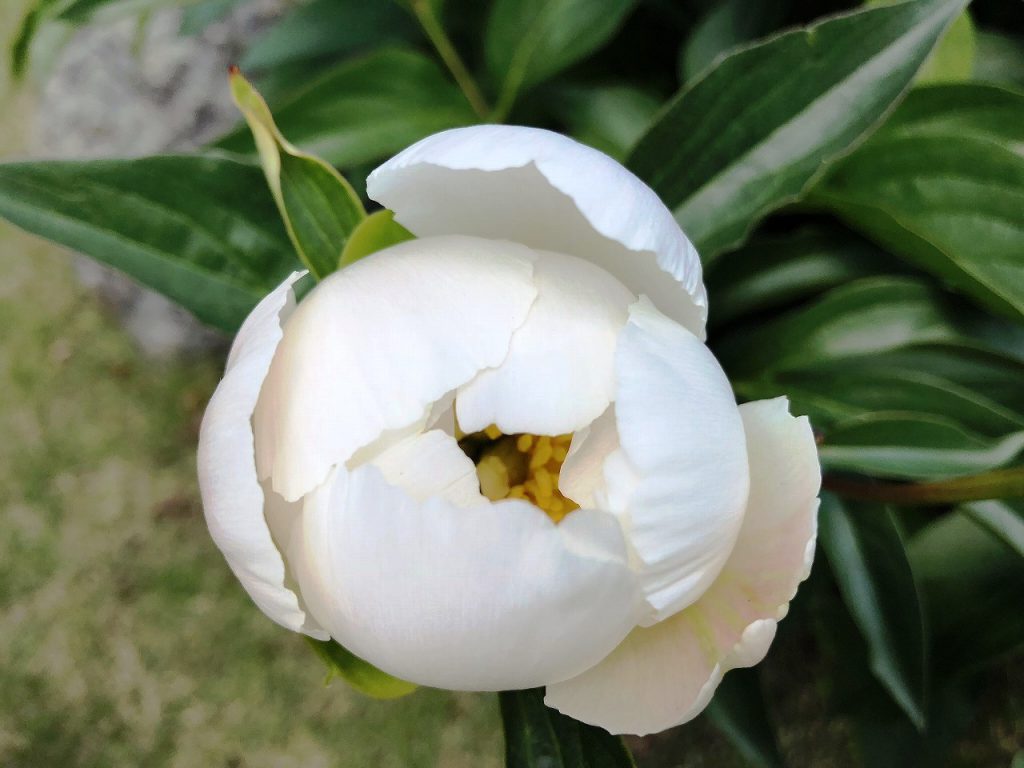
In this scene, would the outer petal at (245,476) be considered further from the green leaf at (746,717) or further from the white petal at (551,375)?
the green leaf at (746,717)

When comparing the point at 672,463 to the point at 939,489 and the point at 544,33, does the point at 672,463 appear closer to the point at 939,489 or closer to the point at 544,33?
the point at 939,489

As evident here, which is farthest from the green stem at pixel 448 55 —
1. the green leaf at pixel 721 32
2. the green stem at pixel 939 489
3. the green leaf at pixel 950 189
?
the green stem at pixel 939 489

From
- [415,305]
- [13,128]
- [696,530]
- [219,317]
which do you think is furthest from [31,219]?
[13,128]

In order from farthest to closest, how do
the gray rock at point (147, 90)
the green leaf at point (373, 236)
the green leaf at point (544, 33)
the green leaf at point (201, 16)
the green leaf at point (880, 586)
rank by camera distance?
the gray rock at point (147, 90) < the green leaf at point (201, 16) < the green leaf at point (544, 33) < the green leaf at point (880, 586) < the green leaf at point (373, 236)

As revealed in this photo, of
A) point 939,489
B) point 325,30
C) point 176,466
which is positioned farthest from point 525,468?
point 176,466

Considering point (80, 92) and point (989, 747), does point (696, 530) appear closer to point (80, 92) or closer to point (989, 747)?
point (989, 747)

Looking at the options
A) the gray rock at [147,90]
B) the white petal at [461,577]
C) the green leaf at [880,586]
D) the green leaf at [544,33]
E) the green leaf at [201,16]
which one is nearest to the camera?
the white petal at [461,577]
